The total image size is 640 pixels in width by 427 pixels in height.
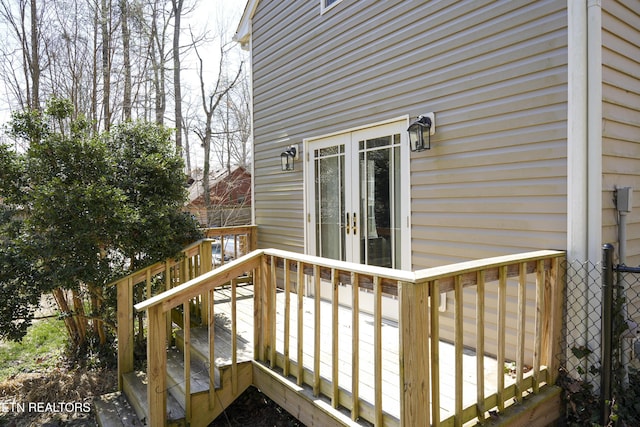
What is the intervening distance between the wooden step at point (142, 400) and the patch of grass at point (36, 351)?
125cm

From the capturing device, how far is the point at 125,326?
3596 mm

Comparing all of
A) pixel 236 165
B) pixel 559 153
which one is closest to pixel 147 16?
pixel 236 165

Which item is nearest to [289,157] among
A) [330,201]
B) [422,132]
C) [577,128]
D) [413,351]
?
[330,201]

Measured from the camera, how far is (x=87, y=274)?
11.7 ft

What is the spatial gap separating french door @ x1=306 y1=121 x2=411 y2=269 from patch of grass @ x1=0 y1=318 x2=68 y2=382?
124 inches

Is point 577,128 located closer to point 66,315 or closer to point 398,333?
point 398,333

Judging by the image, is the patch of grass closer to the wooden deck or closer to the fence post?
the wooden deck

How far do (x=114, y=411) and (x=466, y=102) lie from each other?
3.78 meters

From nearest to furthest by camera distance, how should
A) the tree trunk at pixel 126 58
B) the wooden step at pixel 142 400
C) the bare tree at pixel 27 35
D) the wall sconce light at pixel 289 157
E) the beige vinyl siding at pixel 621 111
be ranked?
1. the beige vinyl siding at pixel 621 111
2. the wooden step at pixel 142 400
3. the wall sconce light at pixel 289 157
4. the bare tree at pixel 27 35
5. the tree trunk at pixel 126 58

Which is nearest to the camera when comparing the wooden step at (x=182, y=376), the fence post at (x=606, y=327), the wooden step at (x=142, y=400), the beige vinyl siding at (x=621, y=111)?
the fence post at (x=606, y=327)

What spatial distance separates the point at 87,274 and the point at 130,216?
0.64 metres

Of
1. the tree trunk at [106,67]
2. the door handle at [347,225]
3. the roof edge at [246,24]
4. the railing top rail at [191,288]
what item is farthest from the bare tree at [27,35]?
the railing top rail at [191,288]

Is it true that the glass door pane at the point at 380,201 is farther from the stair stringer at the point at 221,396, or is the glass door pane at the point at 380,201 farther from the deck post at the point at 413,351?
the deck post at the point at 413,351

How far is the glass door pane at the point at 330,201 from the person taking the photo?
178 inches
